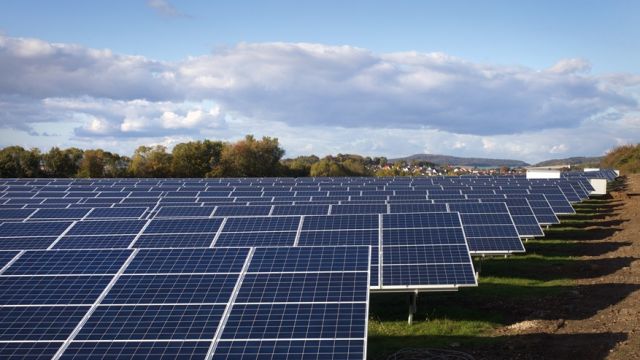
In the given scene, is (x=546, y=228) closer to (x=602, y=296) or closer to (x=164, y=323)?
(x=602, y=296)

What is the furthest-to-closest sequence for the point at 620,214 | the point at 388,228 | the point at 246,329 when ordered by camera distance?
the point at 620,214 < the point at 388,228 < the point at 246,329

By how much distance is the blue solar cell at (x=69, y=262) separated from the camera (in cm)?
1205

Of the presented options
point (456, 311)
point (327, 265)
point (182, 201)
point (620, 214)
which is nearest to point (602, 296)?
point (456, 311)

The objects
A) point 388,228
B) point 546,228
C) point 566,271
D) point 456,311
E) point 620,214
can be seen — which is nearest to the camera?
point 456,311

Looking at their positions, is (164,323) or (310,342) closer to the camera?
(310,342)

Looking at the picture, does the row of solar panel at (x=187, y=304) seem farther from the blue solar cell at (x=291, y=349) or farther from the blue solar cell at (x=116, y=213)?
the blue solar cell at (x=116, y=213)

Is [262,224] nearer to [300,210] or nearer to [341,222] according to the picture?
[341,222]

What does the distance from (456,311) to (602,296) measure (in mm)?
4838

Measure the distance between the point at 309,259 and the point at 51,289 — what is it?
4942 millimetres

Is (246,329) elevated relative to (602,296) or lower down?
elevated

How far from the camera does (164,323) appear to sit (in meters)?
9.98

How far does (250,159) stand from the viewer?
99.6m

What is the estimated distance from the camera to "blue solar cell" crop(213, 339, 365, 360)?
355 inches

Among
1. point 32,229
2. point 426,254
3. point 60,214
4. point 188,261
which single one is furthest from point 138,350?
point 60,214
